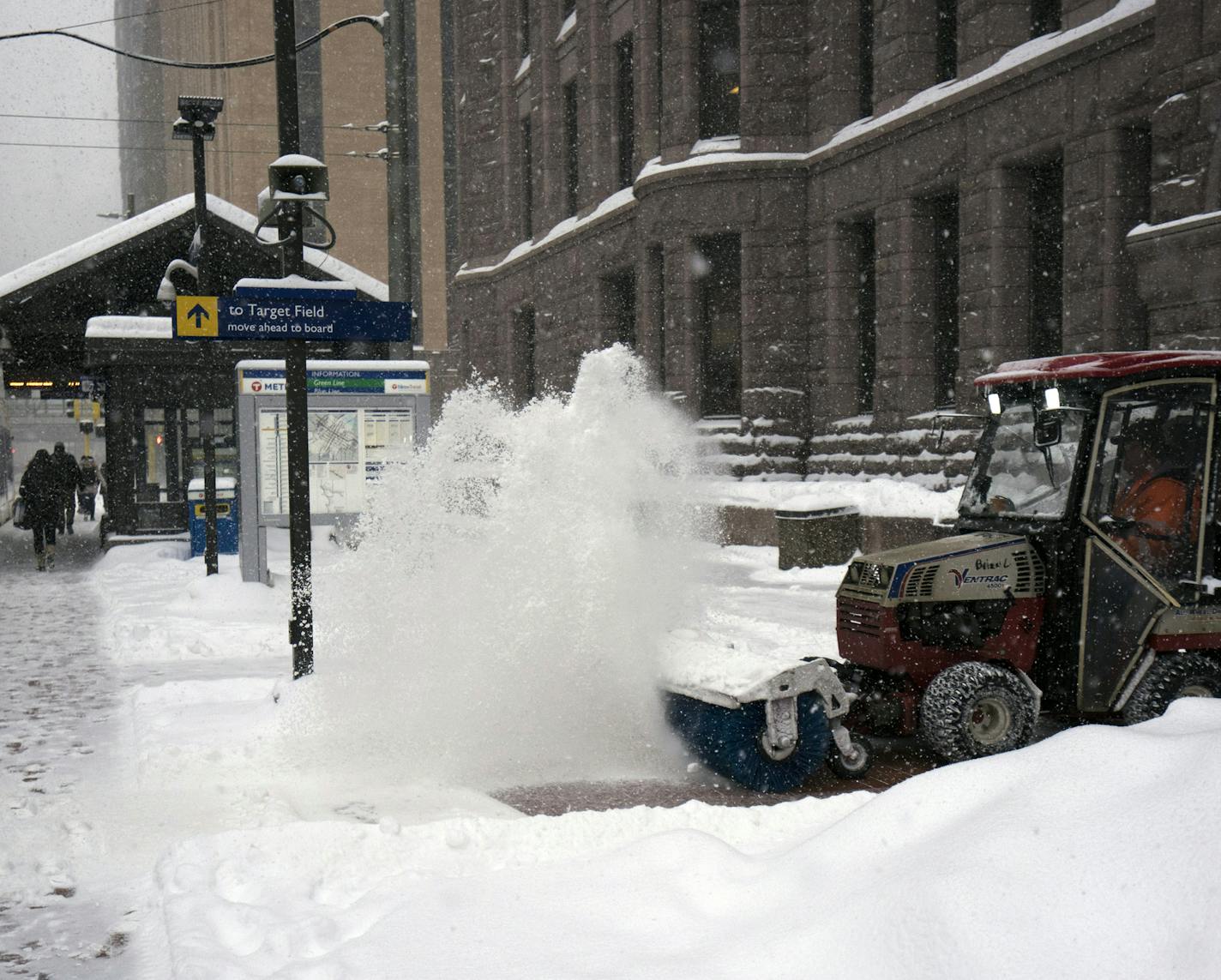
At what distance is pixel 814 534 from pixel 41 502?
39.7 ft

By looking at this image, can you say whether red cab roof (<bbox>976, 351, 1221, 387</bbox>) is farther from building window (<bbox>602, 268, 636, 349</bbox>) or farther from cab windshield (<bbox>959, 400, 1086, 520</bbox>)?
building window (<bbox>602, 268, 636, 349</bbox>)

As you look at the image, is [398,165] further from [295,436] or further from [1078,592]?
[1078,592]

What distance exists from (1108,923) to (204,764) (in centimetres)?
542

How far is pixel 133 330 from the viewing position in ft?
76.0

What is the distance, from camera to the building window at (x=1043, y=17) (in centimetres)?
1756

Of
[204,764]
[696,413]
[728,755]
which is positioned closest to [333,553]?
[696,413]

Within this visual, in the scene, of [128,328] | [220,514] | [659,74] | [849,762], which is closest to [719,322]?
[659,74]

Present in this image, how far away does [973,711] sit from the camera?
7.23 m

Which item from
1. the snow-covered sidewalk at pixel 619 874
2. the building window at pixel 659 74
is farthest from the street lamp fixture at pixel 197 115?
the snow-covered sidewalk at pixel 619 874

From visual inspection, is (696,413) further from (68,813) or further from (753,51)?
(68,813)

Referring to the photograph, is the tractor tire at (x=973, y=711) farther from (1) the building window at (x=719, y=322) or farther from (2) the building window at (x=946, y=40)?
(1) the building window at (x=719, y=322)

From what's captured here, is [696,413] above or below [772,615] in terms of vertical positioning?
above

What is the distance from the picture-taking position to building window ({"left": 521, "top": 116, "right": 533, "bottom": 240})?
112 ft

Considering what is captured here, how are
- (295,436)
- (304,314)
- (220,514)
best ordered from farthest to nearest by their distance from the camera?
1. (220,514)
2. (295,436)
3. (304,314)
